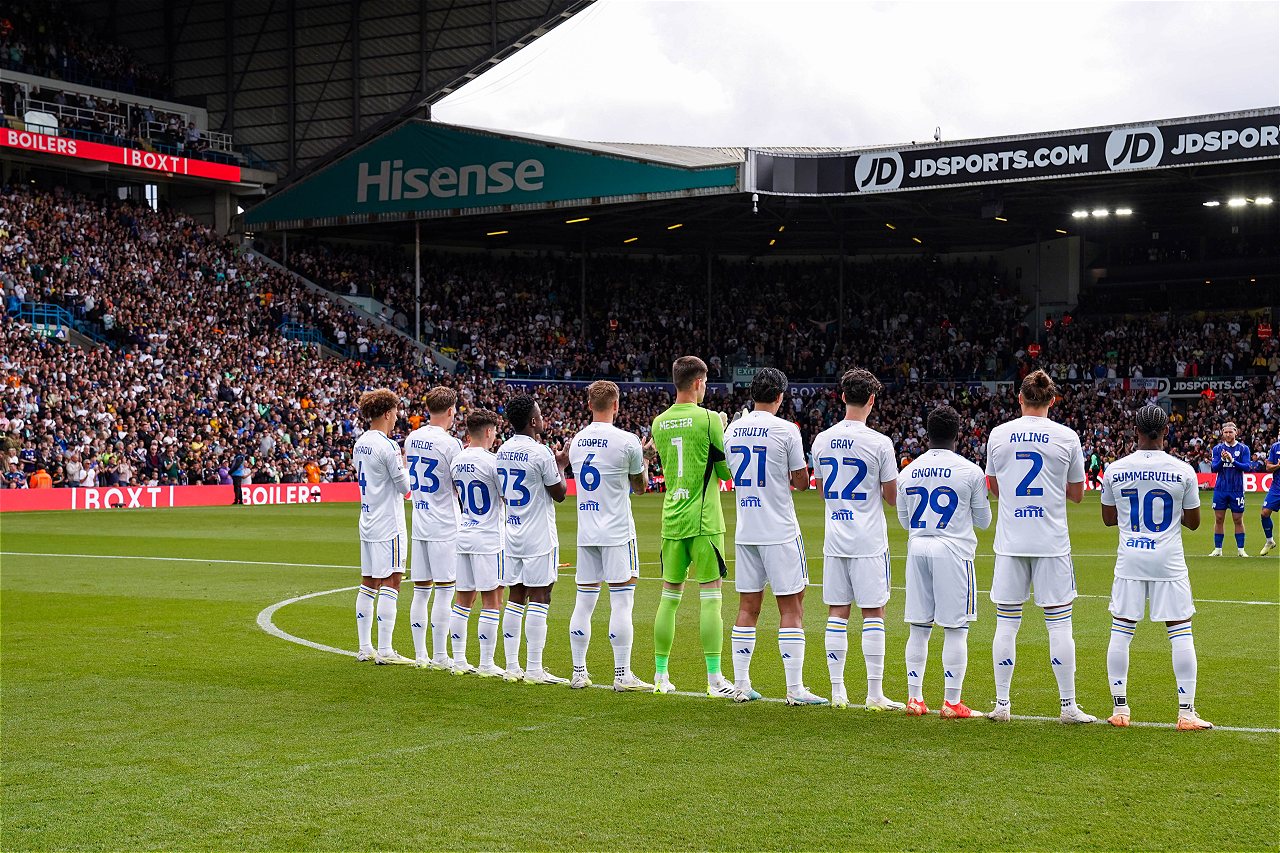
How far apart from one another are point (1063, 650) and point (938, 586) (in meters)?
0.89

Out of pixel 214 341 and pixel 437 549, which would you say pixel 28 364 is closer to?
pixel 214 341

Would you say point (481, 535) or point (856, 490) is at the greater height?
point (856, 490)

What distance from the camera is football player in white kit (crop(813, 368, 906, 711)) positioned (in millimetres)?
8836

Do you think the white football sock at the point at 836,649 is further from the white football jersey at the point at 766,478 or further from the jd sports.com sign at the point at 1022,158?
the jd sports.com sign at the point at 1022,158

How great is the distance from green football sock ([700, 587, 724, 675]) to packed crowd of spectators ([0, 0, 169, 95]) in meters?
47.8

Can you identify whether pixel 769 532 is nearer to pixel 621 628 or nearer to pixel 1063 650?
pixel 621 628

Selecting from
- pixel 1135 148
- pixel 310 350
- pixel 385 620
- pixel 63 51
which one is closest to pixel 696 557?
pixel 385 620

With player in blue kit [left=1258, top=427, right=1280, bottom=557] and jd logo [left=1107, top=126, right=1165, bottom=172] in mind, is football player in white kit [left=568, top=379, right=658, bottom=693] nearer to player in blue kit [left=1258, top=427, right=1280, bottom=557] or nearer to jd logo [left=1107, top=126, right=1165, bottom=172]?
player in blue kit [left=1258, top=427, right=1280, bottom=557]

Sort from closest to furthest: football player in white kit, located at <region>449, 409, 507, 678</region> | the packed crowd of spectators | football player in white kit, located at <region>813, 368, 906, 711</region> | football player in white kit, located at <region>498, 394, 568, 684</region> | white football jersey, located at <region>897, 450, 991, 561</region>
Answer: white football jersey, located at <region>897, 450, 991, 561</region> → football player in white kit, located at <region>813, 368, 906, 711</region> → football player in white kit, located at <region>498, 394, 568, 684</region> → football player in white kit, located at <region>449, 409, 507, 678</region> → the packed crowd of spectators

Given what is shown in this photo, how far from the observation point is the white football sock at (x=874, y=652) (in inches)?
344

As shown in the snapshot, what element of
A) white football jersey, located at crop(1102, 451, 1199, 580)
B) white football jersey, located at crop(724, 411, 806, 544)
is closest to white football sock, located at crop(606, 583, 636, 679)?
white football jersey, located at crop(724, 411, 806, 544)

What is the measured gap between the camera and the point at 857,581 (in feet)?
29.1

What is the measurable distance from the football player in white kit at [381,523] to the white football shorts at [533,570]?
4.35 feet

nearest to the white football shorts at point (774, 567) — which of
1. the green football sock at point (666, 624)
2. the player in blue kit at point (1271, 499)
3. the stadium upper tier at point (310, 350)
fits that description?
the green football sock at point (666, 624)
